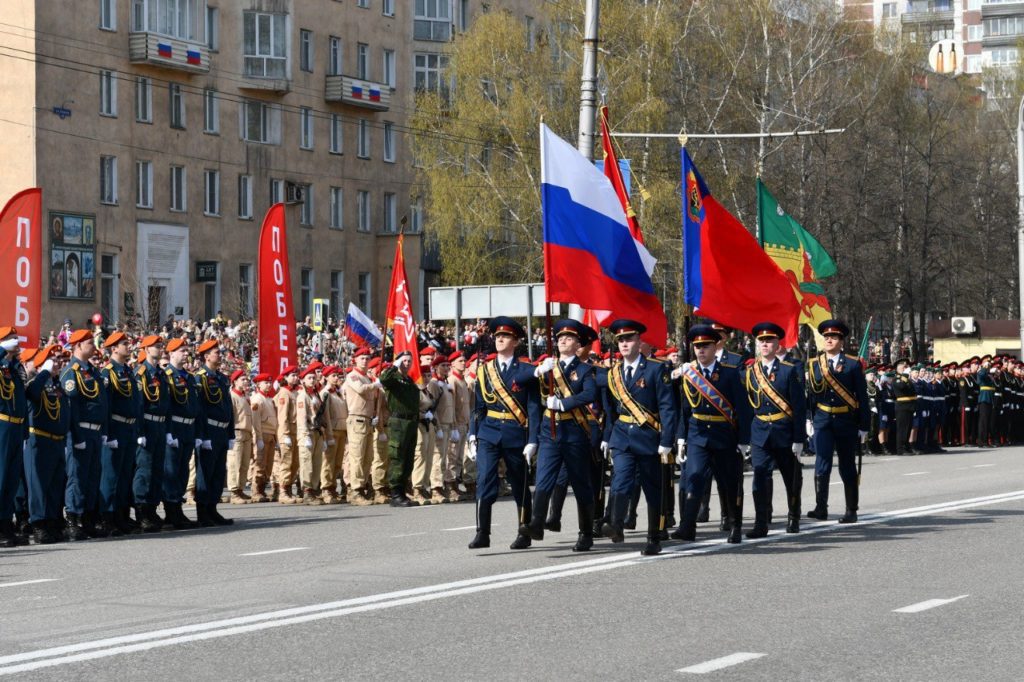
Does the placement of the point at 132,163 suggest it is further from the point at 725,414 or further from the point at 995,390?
the point at 725,414

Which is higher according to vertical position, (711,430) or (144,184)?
(144,184)

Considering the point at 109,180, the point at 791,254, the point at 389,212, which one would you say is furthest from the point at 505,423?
the point at 389,212

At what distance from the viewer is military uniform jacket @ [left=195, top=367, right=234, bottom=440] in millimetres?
17502

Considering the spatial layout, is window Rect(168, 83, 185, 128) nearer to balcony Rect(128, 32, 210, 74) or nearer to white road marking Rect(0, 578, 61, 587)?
balcony Rect(128, 32, 210, 74)

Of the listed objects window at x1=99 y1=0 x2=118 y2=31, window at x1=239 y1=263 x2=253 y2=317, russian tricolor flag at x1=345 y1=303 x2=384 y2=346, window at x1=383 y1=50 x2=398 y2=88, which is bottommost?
russian tricolor flag at x1=345 y1=303 x2=384 y2=346

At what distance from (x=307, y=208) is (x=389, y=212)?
476cm

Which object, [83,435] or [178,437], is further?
[178,437]

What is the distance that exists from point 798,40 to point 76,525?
39.0 meters

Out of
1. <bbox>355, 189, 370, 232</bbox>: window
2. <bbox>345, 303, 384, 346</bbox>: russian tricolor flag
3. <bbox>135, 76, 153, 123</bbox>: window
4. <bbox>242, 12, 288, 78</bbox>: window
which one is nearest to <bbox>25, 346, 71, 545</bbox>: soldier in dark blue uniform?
<bbox>345, 303, 384, 346</bbox>: russian tricolor flag

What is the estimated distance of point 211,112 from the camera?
52.0 metres

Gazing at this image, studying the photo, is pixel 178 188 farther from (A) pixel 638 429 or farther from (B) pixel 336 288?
(A) pixel 638 429

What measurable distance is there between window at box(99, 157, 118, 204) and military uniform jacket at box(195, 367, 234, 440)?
31.3m

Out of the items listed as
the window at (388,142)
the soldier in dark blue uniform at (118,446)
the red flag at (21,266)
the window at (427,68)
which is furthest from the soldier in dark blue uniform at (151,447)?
the window at (427,68)

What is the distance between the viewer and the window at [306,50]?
181 feet
